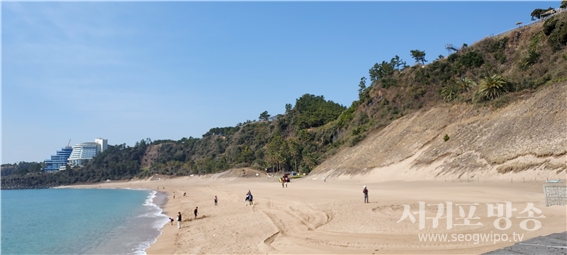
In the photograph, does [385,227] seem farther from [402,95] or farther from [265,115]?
[265,115]

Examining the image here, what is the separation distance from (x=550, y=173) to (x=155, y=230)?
24.6 m

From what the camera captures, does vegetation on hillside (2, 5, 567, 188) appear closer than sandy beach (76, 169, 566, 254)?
No

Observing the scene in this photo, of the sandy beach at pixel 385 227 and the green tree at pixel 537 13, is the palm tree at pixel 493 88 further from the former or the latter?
the green tree at pixel 537 13

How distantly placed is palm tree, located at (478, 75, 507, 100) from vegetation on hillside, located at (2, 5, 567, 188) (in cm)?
9

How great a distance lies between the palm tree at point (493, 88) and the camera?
39.5 metres

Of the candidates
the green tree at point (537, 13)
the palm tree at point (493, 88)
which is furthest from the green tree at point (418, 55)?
the palm tree at point (493, 88)

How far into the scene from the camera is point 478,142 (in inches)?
1297

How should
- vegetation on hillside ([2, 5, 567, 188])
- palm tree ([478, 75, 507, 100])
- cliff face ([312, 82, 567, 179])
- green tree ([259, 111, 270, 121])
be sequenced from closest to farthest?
cliff face ([312, 82, 567, 179]) < palm tree ([478, 75, 507, 100]) < vegetation on hillside ([2, 5, 567, 188]) < green tree ([259, 111, 270, 121])

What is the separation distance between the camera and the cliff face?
26.1 m

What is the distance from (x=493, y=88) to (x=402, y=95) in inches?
1044

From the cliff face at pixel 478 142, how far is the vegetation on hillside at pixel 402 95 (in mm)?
2954

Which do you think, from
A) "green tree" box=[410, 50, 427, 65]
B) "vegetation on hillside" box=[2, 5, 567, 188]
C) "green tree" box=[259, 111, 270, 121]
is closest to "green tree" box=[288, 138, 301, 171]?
"vegetation on hillside" box=[2, 5, 567, 188]

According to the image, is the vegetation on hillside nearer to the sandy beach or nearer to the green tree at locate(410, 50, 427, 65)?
the green tree at locate(410, 50, 427, 65)

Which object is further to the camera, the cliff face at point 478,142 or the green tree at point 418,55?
the green tree at point 418,55
